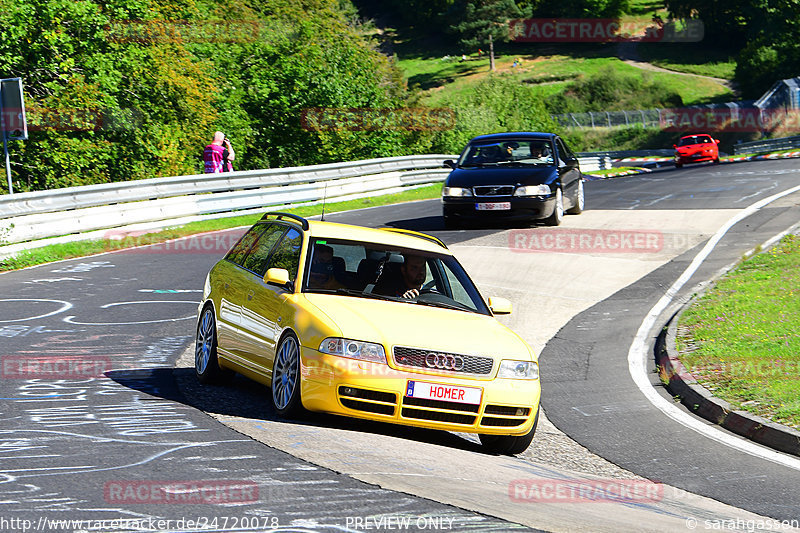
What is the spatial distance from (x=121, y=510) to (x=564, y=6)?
137 meters

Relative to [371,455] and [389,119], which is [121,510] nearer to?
[371,455]

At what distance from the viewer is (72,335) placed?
10938 mm

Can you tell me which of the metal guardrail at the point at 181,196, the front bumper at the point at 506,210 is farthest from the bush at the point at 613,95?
the front bumper at the point at 506,210

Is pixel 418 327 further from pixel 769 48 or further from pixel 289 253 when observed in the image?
pixel 769 48

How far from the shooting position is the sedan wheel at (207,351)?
29.5 ft

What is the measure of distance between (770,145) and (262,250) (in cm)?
5258

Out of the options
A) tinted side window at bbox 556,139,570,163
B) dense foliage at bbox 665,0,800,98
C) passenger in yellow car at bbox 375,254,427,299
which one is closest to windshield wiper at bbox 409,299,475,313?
passenger in yellow car at bbox 375,254,427,299

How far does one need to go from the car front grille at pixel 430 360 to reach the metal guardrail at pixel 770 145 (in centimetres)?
5163

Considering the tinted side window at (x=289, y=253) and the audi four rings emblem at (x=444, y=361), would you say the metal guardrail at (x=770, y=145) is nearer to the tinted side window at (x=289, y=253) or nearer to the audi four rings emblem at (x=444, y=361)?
the tinted side window at (x=289, y=253)

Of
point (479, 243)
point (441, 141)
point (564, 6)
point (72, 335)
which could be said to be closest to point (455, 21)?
point (564, 6)

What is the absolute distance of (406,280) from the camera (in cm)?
857
